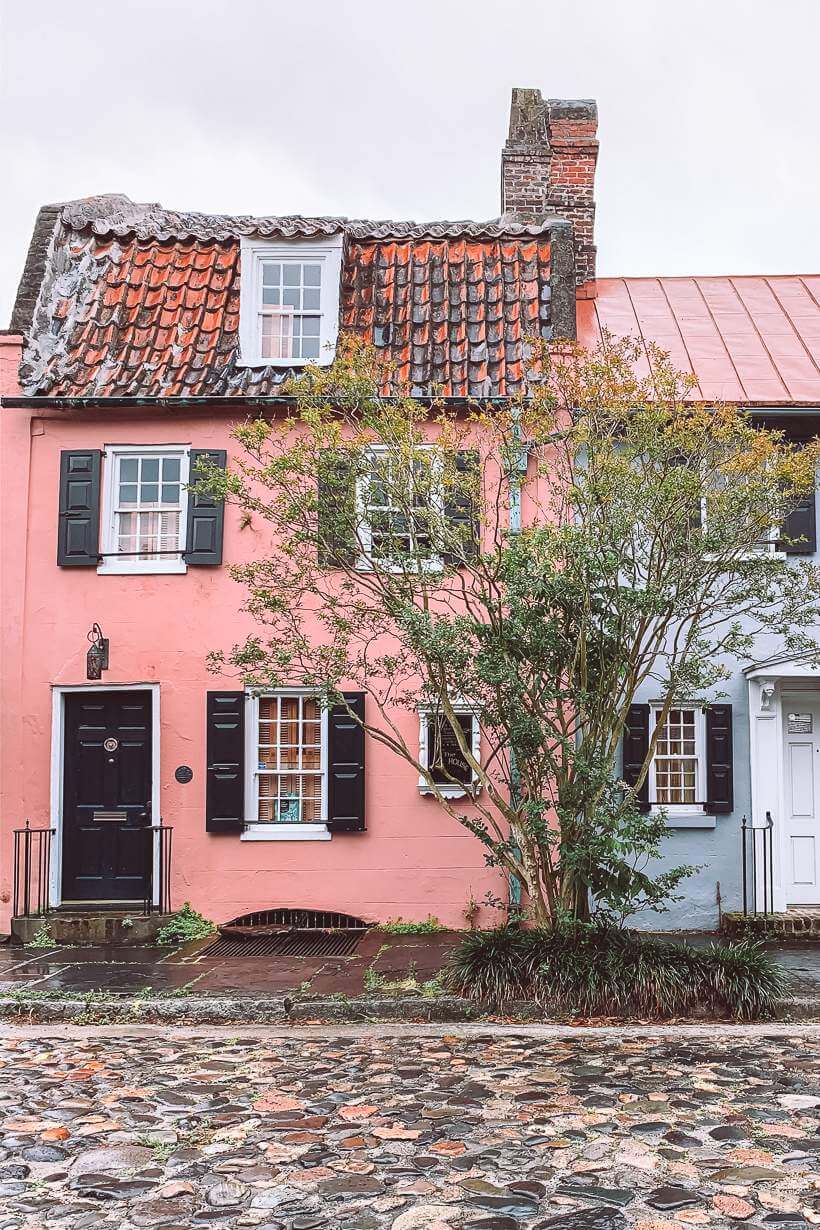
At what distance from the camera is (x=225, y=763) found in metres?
12.5

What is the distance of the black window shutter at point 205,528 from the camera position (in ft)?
41.7

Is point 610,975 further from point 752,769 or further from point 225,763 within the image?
point 225,763

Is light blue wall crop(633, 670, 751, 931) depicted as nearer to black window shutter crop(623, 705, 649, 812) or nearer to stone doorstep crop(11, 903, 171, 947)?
black window shutter crop(623, 705, 649, 812)

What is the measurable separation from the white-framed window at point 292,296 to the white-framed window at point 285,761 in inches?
155

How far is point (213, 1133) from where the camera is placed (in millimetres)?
6246

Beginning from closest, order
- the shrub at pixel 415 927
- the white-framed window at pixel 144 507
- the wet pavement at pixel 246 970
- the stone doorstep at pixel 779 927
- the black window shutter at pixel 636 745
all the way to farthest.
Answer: the wet pavement at pixel 246 970 → the stone doorstep at pixel 779 927 → the shrub at pixel 415 927 → the black window shutter at pixel 636 745 → the white-framed window at pixel 144 507

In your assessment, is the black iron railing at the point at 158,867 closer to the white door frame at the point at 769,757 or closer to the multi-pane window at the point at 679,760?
the multi-pane window at the point at 679,760

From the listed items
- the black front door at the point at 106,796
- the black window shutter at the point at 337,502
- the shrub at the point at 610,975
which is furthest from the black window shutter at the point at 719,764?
the black front door at the point at 106,796

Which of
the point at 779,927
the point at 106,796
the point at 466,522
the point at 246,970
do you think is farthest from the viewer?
the point at 106,796

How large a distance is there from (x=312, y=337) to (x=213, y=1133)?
9346mm

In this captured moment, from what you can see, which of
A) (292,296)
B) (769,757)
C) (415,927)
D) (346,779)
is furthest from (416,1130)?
(292,296)

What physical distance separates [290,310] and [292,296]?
24 centimetres

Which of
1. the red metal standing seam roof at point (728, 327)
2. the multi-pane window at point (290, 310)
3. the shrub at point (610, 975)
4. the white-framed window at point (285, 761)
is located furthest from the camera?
the multi-pane window at point (290, 310)

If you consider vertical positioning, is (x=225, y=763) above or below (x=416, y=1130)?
above
